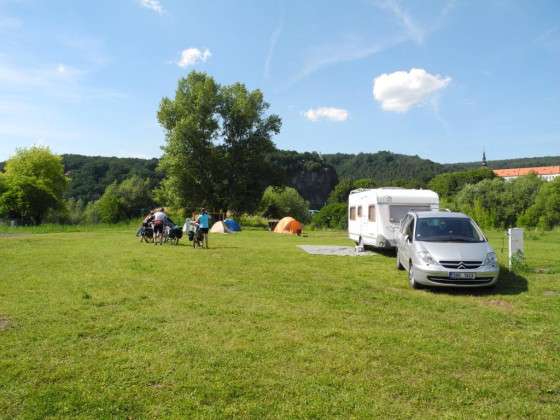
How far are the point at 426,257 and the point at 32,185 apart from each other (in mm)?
46884

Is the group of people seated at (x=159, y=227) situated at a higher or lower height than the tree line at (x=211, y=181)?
lower

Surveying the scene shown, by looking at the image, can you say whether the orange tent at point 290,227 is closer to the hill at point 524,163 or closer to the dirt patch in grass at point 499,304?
the dirt patch in grass at point 499,304

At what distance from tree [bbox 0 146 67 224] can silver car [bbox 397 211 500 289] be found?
45407 millimetres

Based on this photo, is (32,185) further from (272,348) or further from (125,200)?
(272,348)

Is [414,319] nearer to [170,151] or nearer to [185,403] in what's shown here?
[185,403]

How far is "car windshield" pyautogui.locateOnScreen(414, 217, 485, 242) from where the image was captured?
986 centimetres

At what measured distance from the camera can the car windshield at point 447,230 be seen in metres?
9.86

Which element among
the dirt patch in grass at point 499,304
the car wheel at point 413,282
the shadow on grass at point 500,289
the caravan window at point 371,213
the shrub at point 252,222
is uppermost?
the caravan window at point 371,213

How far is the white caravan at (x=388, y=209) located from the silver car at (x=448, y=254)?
4120 millimetres

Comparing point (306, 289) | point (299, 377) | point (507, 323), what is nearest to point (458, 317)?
point (507, 323)

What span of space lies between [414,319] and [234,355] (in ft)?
9.80

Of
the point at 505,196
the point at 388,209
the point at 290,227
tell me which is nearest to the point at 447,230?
the point at 388,209

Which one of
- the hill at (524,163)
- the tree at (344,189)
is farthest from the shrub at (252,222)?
the hill at (524,163)

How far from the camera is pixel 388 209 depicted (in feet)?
50.4
